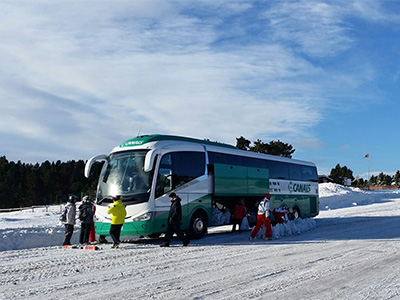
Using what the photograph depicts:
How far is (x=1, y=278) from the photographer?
8.82m

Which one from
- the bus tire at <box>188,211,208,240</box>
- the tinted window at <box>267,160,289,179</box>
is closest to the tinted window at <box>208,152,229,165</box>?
the bus tire at <box>188,211,208,240</box>

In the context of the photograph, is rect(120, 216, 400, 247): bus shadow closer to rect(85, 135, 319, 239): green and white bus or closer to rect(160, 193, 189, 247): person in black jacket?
rect(160, 193, 189, 247): person in black jacket

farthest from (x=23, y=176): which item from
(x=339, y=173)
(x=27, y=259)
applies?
(x=27, y=259)

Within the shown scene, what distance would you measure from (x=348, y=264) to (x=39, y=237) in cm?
1150

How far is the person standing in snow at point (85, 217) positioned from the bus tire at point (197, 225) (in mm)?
3607

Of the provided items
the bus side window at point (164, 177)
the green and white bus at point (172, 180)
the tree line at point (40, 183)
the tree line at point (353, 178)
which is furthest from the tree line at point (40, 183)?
the bus side window at point (164, 177)

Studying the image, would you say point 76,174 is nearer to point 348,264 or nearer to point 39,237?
point 39,237

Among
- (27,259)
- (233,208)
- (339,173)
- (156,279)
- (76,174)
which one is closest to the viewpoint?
(156,279)

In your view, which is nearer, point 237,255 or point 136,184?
point 237,255

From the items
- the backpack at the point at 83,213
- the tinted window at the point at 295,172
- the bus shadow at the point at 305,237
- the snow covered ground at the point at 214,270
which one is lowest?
the snow covered ground at the point at 214,270

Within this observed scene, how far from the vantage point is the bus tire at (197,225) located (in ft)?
53.4

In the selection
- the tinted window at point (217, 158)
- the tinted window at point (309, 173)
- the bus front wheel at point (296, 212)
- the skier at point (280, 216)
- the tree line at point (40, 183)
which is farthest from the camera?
the tree line at point (40, 183)

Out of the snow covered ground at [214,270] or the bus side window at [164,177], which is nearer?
the snow covered ground at [214,270]

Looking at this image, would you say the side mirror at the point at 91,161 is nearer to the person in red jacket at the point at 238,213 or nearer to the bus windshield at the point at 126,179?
the bus windshield at the point at 126,179
